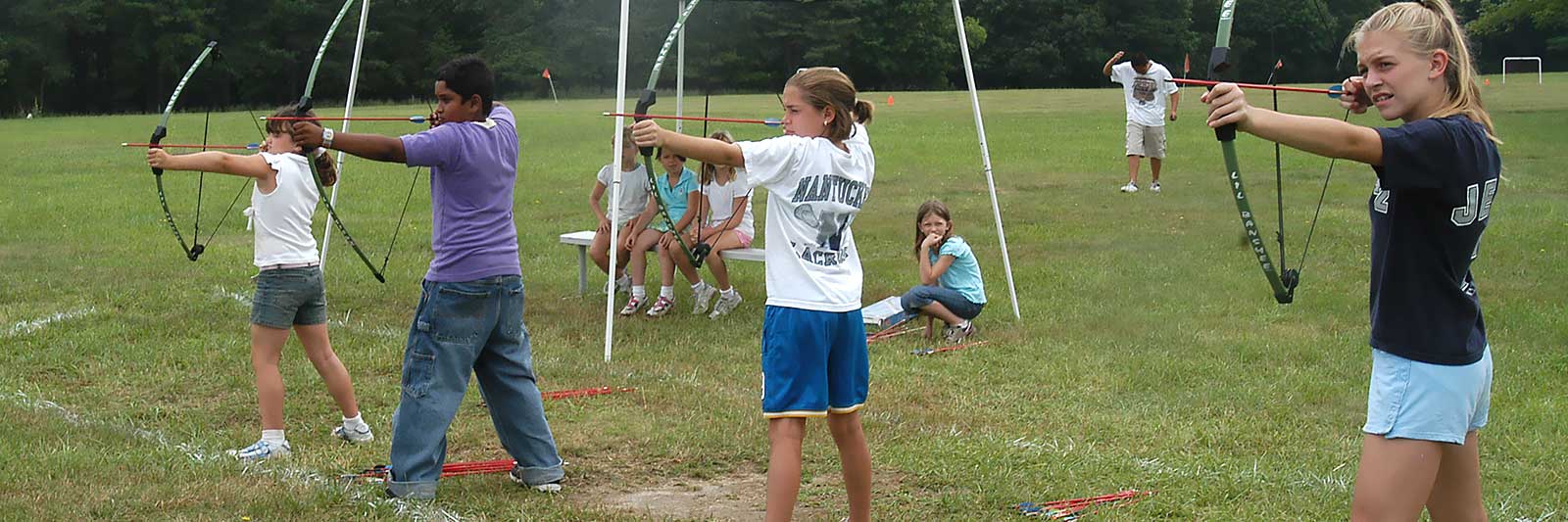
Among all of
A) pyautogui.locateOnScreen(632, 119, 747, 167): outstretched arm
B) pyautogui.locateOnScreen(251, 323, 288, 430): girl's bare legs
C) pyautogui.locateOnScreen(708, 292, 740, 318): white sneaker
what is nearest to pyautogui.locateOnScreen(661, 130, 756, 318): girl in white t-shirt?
pyautogui.locateOnScreen(708, 292, 740, 318): white sneaker

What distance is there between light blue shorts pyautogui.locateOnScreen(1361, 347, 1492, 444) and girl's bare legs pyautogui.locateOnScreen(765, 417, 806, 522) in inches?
62.3

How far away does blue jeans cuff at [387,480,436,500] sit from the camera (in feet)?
16.0

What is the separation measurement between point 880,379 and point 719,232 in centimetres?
251

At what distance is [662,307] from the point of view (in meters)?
9.20

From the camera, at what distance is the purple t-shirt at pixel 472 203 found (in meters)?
4.73

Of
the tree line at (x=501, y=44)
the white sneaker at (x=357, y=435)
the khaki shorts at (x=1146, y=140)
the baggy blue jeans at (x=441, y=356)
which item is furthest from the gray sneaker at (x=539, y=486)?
the tree line at (x=501, y=44)

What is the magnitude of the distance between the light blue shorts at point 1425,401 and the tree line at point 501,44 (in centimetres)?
2751

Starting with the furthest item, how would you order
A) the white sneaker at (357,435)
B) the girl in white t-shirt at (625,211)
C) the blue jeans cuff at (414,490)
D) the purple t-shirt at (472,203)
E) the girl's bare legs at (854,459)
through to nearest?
the girl in white t-shirt at (625,211) → the white sneaker at (357,435) → the blue jeans cuff at (414,490) → the purple t-shirt at (472,203) → the girl's bare legs at (854,459)

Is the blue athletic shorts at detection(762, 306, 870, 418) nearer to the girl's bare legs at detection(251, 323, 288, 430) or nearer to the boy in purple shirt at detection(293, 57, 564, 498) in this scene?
the boy in purple shirt at detection(293, 57, 564, 498)

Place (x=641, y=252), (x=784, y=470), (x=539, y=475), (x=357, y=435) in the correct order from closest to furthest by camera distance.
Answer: (x=784, y=470), (x=539, y=475), (x=357, y=435), (x=641, y=252)

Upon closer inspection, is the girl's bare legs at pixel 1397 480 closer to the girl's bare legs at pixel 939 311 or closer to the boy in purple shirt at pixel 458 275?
the boy in purple shirt at pixel 458 275

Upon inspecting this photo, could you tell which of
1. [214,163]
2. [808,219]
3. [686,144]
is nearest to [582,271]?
[214,163]

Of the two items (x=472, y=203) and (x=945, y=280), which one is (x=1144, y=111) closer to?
(x=945, y=280)

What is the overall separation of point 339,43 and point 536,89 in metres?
6.26
